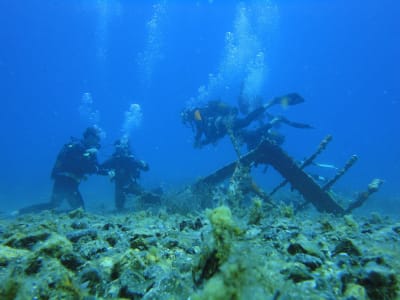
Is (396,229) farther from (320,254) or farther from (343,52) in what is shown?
(343,52)

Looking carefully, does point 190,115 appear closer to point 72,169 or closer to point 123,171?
point 123,171

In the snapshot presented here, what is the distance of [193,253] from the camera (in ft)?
9.02

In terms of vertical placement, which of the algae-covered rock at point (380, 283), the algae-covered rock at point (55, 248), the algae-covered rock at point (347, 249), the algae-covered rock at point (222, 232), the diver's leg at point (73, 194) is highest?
the diver's leg at point (73, 194)

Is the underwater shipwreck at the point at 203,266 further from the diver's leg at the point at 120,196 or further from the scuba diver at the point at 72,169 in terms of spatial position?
the scuba diver at the point at 72,169

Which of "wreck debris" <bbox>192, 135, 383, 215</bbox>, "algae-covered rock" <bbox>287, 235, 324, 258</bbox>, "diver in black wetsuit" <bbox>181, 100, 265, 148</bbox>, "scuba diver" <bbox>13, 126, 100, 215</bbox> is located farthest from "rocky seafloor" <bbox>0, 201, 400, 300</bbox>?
"scuba diver" <bbox>13, 126, 100, 215</bbox>

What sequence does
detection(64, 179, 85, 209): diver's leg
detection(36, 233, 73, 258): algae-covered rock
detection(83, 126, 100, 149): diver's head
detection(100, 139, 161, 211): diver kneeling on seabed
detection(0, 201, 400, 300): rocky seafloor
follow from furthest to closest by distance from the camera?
detection(83, 126, 100, 149): diver's head, detection(64, 179, 85, 209): diver's leg, detection(100, 139, 161, 211): diver kneeling on seabed, detection(36, 233, 73, 258): algae-covered rock, detection(0, 201, 400, 300): rocky seafloor

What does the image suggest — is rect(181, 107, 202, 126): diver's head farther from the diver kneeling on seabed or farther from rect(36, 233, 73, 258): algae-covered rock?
rect(36, 233, 73, 258): algae-covered rock

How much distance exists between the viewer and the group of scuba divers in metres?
11.4

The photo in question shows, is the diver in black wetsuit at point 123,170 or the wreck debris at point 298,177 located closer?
the wreck debris at point 298,177

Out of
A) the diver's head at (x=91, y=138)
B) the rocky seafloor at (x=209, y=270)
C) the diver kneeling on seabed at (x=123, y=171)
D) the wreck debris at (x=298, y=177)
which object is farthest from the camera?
the diver's head at (x=91, y=138)

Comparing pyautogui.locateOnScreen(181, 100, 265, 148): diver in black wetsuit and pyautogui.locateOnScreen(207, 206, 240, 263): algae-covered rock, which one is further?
pyautogui.locateOnScreen(181, 100, 265, 148): diver in black wetsuit

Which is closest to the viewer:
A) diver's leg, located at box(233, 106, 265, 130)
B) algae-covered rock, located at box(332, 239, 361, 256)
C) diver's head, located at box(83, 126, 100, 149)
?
algae-covered rock, located at box(332, 239, 361, 256)

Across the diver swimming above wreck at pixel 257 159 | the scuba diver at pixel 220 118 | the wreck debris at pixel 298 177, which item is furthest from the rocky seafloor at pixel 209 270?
the scuba diver at pixel 220 118

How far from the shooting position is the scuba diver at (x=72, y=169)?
458 inches
